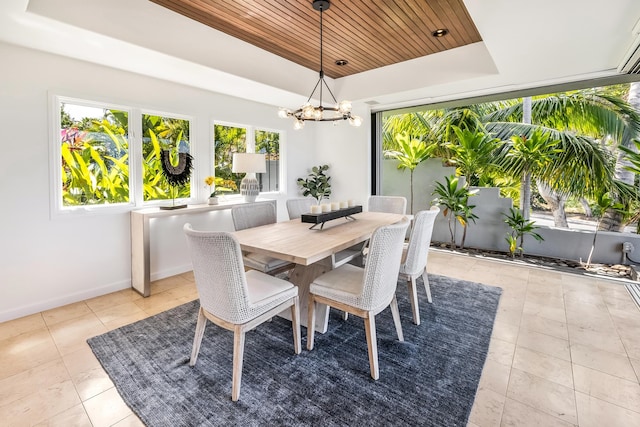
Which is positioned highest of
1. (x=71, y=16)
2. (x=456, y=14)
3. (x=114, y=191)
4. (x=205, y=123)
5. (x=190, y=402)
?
(x=456, y=14)

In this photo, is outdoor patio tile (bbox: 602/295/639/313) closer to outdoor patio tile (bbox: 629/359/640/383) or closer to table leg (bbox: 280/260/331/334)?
outdoor patio tile (bbox: 629/359/640/383)

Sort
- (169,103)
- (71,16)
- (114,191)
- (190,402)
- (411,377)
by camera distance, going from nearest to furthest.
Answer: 1. (190,402)
2. (411,377)
3. (71,16)
4. (114,191)
5. (169,103)

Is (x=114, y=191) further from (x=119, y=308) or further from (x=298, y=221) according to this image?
(x=298, y=221)

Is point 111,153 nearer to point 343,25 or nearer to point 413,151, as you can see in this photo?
point 343,25

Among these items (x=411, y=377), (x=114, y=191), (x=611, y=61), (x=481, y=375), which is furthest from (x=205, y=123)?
(x=611, y=61)

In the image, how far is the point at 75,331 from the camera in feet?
8.22

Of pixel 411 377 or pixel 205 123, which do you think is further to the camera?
pixel 205 123

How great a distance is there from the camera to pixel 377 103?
5004mm

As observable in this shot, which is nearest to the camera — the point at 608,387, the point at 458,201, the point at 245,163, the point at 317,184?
the point at 608,387

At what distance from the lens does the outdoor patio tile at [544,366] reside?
1943 mm

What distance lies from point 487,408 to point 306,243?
144cm

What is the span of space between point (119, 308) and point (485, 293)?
12.3ft

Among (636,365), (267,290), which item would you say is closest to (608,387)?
(636,365)

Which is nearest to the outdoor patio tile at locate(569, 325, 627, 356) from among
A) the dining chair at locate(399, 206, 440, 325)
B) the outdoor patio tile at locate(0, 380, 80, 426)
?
the dining chair at locate(399, 206, 440, 325)
